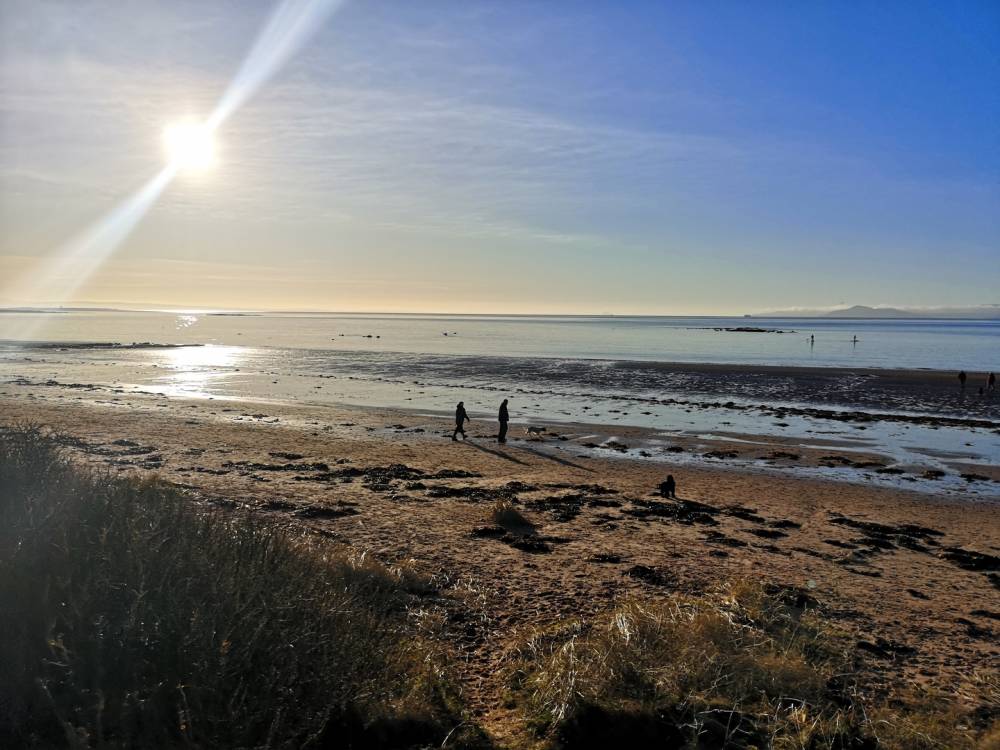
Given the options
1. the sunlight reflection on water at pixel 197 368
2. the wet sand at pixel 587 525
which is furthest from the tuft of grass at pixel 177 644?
the sunlight reflection on water at pixel 197 368

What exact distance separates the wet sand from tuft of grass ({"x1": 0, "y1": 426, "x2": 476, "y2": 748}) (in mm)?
1206

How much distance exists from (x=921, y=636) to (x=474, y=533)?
20.9 ft

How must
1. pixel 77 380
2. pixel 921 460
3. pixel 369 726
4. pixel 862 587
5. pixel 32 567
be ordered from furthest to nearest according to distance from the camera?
pixel 77 380 < pixel 921 460 < pixel 862 587 < pixel 369 726 < pixel 32 567

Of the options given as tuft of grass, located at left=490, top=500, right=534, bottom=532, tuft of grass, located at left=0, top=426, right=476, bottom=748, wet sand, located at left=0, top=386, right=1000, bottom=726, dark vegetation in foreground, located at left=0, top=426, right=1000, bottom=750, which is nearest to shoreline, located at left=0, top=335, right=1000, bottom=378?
wet sand, located at left=0, top=386, right=1000, bottom=726

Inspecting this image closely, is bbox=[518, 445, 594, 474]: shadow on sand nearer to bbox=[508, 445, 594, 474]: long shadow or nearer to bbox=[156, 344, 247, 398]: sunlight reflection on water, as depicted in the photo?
bbox=[508, 445, 594, 474]: long shadow

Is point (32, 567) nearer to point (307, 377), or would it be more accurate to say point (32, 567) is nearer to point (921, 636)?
point (921, 636)

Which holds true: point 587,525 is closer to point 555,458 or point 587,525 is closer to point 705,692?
point 705,692

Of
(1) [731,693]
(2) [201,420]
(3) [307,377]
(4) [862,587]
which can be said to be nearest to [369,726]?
(1) [731,693]

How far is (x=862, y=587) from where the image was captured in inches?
369

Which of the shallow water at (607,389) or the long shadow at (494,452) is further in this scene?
the shallow water at (607,389)

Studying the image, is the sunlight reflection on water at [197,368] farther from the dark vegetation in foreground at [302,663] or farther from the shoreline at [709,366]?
the dark vegetation in foreground at [302,663]

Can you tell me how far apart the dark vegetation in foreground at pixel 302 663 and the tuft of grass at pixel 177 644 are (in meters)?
0.01

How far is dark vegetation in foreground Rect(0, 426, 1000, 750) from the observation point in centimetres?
375

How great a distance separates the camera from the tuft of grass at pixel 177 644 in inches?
144
